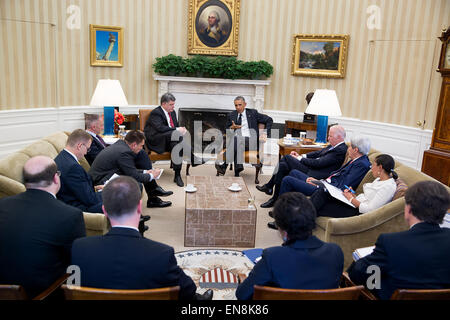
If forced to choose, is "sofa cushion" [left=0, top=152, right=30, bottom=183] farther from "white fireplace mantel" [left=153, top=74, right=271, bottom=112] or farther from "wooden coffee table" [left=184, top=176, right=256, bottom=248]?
"white fireplace mantel" [left=153, top=74, right=271, bottom=112]

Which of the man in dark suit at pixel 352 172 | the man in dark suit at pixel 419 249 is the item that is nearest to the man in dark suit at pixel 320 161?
the man in dark suit at pixel 352 172

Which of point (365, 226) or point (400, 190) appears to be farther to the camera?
point (400, 190)

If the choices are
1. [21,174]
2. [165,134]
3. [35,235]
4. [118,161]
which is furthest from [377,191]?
[165,134]

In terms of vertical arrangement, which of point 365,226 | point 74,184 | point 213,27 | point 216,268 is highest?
point 213,27

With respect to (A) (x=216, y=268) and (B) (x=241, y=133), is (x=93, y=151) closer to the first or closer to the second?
(A) (x=216, y=268)

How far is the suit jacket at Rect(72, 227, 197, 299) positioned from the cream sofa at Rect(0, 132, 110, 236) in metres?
1.27

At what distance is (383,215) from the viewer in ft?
11.2

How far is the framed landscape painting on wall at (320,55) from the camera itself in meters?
7.91

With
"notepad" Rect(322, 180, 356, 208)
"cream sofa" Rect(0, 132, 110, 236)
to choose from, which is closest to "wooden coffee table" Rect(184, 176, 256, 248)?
"notepad" Rect(322, 180, 356, 208)

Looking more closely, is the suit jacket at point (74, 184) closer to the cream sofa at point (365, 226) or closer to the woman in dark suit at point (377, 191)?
the cream sofa at point (365, 226)

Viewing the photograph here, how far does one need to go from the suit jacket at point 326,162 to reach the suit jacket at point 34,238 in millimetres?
3450

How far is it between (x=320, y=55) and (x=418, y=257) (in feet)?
21.3

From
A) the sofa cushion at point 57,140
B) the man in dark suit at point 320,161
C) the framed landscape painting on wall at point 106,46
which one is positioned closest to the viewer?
the sofa cushion at point 57,140

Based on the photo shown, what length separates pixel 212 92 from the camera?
8508 millimetres
